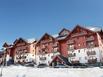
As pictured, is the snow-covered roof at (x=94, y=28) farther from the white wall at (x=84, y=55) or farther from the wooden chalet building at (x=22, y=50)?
the wooden chalet building at (x=22, y=50)

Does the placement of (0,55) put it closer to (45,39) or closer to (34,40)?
(34,40)

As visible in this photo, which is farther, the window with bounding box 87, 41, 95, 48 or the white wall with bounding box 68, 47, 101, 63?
the window with bounding box 87, 41, 95, 48

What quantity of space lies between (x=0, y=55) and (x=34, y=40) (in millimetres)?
25450

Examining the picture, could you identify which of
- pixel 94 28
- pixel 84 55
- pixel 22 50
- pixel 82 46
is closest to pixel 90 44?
pixel 82 46

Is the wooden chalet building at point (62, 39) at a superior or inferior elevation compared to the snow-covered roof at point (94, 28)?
inferior

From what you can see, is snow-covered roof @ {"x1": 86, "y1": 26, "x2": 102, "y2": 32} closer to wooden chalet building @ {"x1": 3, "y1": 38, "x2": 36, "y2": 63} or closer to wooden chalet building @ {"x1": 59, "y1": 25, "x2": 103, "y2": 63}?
wooden chalet building @ {"x1": 59, "y1": 25, "x2": 103, "y2": 63}

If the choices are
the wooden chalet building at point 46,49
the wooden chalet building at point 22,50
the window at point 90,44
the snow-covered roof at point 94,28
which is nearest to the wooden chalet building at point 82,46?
the window at point 90,44

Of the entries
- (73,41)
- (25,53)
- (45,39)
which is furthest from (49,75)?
(25,53)

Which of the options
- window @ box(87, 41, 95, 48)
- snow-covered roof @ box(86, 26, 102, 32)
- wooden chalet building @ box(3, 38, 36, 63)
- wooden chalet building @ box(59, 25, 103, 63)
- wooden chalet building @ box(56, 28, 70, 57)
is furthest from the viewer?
wooden chalet building @ box(3, 38, 36, 63)

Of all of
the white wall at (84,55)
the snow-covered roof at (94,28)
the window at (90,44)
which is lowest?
the white wall at (84,55)

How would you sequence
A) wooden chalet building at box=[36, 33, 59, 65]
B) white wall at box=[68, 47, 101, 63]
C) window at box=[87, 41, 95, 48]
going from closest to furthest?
white wall at box=[68, 47, 101, 63] → window at box=[87, 41, 95, 48] → wooden chalet building at box=[36, 33, 59, 65]

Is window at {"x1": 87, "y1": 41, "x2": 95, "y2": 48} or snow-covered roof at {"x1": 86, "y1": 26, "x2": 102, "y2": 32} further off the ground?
snow-covered roof at {"x1": 86, "y1": 26, "x2": 102, "y2": 32}

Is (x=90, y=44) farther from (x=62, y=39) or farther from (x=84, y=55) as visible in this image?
(x=62, y=39)

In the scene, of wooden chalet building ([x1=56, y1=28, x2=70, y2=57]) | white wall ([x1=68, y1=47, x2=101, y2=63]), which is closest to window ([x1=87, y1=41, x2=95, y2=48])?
white wall ([x1=68, y1=47, x2=101, y2=63])
